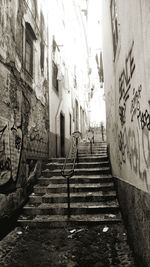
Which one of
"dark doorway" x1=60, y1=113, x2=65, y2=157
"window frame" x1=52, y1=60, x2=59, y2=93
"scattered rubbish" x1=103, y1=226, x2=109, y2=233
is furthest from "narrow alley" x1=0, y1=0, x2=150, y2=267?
"dark doorway" x1=60, y1=113, x2=65, y2=157

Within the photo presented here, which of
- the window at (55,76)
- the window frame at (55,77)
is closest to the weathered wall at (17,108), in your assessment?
the window frame at (55,77)

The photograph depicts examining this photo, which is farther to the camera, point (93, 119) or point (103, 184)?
point (93, 119)

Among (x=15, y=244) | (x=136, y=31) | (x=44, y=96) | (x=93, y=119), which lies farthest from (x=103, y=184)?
(x=93, y=119)

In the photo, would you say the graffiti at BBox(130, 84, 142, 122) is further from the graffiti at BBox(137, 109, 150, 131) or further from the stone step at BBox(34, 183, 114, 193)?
the stone step at BBox(34, 183, 114, 193)

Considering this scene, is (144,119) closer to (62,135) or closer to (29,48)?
(29,48)

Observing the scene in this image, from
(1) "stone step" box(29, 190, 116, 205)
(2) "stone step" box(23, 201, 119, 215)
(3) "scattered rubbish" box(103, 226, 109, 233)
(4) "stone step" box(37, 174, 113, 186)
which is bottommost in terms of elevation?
(3) "scattered rubbish" box(103, 226, 109, 233)

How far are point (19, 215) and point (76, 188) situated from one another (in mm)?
1721

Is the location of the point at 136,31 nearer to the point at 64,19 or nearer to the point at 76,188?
the point at 76,188

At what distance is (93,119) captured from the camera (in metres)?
30.9

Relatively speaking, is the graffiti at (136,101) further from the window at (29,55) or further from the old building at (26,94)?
the window at (29,55)

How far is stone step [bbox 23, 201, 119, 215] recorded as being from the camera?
5.60m

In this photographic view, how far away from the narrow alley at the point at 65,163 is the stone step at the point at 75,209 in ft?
0.08

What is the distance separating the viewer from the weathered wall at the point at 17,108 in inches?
195

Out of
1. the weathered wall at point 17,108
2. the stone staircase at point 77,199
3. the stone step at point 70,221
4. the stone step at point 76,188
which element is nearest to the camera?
the weathered wall at point 17,108
